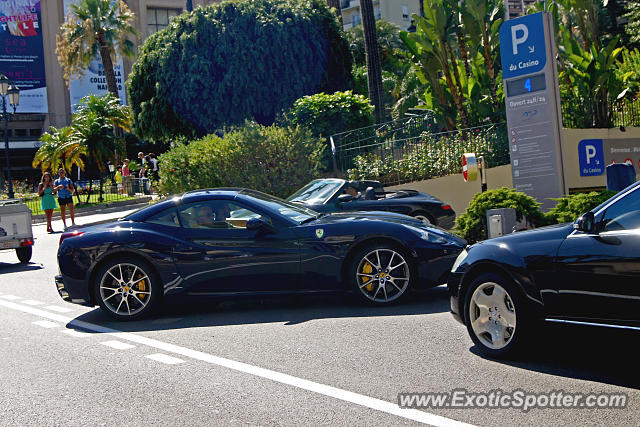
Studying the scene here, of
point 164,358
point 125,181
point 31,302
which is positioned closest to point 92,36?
point 125,181

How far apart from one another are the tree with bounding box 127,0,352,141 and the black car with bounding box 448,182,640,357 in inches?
847

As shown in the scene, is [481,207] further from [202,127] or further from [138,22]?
[138,22]

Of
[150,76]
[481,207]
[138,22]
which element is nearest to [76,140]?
[150,76]

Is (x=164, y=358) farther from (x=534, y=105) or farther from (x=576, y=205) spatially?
(x=534, y=105)

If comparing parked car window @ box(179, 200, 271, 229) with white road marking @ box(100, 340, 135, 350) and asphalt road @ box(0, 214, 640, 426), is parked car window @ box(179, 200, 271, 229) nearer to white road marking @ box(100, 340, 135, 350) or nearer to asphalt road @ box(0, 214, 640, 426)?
asphalt road @ box(0, 214, 640, 426)

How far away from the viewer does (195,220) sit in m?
8.16

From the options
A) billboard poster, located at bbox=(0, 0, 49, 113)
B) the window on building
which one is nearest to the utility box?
billboard poster, located at bbox=(0, 0, 49, 113)

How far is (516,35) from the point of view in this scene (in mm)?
12320

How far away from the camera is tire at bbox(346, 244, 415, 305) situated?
7863 millimetres

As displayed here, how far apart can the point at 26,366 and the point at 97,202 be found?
29.3 m

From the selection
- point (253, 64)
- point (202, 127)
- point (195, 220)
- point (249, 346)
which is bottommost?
point (249, 346)

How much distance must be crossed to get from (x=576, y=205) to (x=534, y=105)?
2.75m

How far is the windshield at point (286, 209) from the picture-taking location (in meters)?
8.25

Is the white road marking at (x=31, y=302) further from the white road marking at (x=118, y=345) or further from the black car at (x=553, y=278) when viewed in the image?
the black car at (x=553, y=278)
